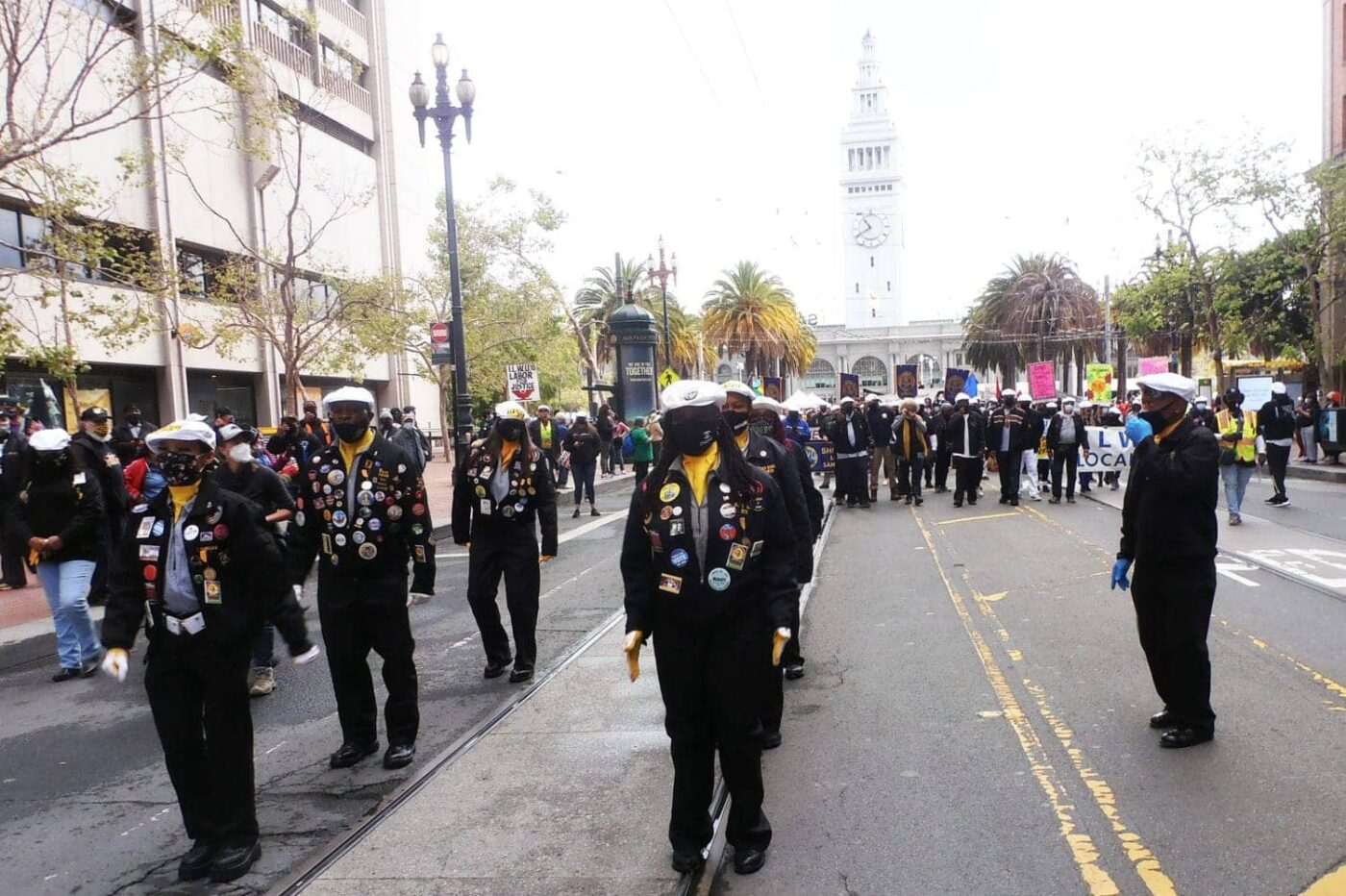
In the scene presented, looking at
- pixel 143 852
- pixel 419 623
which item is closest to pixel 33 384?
pixel 419 623

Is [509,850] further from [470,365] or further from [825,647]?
[470,365]

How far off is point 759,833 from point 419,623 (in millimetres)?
5663

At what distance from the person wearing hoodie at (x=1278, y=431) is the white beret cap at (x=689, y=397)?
14103mm

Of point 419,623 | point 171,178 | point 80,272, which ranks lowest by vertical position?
point 419,623

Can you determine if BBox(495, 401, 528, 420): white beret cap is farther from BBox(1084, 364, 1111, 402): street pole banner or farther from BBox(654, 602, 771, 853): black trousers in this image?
BBox(1084, 364, 1111, 402): street pole banner

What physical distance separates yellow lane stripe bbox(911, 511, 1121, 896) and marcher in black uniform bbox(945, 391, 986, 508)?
33.4 feet

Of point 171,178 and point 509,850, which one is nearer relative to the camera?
point 509,850

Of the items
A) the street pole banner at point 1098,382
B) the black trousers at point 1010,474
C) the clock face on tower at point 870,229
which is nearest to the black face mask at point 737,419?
the black trousers at point 1010,474

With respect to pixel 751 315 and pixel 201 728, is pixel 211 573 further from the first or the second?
pixel 751 315

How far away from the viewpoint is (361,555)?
514 cm

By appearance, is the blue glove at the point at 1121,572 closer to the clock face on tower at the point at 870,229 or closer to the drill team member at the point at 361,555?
the drill team member at the point at 361,555

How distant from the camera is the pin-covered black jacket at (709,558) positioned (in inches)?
147

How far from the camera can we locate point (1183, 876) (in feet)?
12.1

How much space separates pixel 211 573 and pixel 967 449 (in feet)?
51.1
